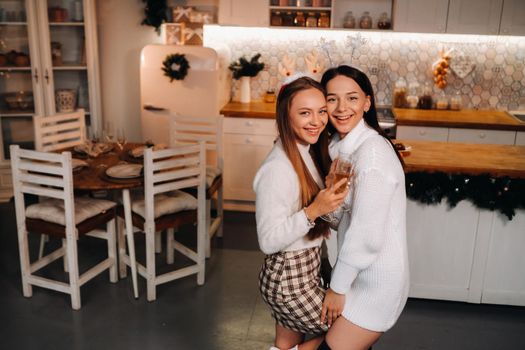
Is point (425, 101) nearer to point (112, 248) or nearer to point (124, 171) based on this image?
point (124, 171)

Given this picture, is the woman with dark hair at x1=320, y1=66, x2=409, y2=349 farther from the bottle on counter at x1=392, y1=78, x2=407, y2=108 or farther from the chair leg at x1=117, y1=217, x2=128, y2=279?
the bottle on counter at x1=392, y1=78, x2=407, y2=108

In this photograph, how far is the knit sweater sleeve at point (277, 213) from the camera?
A: 1.92 meters

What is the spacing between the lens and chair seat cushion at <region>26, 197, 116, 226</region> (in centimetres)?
332

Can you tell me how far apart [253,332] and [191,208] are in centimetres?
92

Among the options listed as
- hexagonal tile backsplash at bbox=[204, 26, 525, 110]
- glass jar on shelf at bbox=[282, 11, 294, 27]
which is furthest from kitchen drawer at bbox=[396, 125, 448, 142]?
glass jar on shelf at bbox=[282, 11, 294, 27]

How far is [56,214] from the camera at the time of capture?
332 cm

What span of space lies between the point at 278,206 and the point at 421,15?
3.56 meters

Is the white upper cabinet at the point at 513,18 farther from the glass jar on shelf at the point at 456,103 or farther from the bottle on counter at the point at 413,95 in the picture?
the bottle on counter at the point at 413,95

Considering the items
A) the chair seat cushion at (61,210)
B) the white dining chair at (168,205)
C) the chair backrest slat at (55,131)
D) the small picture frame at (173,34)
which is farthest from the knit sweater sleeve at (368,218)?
the small picture frame at (173,34)

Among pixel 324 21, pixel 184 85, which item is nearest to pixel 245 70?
pixel 184 85

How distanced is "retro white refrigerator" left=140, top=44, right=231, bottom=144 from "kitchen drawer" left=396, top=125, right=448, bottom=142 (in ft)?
5.45

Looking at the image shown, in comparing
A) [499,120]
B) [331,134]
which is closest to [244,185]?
[499,120]

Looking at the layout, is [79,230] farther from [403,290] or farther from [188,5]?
[188,5]

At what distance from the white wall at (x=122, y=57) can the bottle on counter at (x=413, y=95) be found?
258cm
